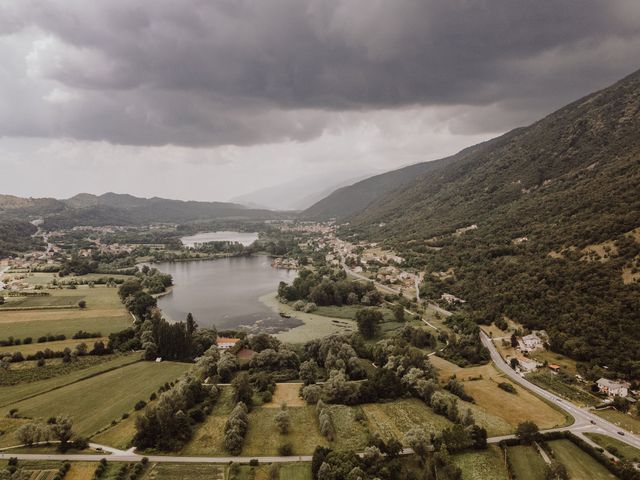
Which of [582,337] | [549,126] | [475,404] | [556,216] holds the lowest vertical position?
[475,404]

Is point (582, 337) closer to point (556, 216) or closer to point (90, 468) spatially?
point (556, 216)

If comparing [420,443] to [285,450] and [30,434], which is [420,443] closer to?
[285,450]

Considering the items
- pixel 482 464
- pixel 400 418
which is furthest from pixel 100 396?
pixel 482 464

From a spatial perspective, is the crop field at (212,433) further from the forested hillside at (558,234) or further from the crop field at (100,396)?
the forested hillside at (558,234)

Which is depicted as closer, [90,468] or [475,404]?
[90,468]

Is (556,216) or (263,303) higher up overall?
(556,216)

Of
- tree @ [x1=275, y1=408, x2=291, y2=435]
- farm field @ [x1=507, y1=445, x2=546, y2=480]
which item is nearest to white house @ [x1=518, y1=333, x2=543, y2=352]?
farm field @ [x1=507, y1=445, x2=546, y2=480]

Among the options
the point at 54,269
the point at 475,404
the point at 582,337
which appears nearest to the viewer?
the point at 475,404

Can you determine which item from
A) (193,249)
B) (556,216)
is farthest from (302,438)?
(193,249)
